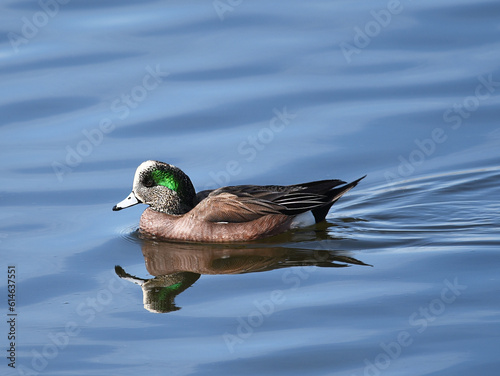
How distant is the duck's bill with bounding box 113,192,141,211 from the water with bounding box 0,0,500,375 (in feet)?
0.77

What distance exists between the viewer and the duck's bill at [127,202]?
390 inches

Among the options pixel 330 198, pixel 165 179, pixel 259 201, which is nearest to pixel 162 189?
pixel 165 179

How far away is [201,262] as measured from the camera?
358 inches

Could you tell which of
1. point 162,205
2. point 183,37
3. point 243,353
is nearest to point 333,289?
point 243,353

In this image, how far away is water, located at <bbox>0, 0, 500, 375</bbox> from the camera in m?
7.11

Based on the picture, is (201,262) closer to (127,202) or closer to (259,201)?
(259,201)

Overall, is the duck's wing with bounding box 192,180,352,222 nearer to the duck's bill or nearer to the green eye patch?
the green eye patch

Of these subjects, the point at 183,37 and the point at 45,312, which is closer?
the point at 45,312

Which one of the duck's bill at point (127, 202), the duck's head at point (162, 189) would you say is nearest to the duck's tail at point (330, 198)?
the duck's head at point (162, 189)

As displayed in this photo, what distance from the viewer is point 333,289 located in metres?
7.97

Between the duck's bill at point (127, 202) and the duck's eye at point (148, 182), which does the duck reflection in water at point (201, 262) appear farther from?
the duck's eye at point (148, 182)

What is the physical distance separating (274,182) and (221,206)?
3.85 ft

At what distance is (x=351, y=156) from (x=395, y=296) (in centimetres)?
358

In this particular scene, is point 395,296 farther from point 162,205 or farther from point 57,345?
point 162,205
